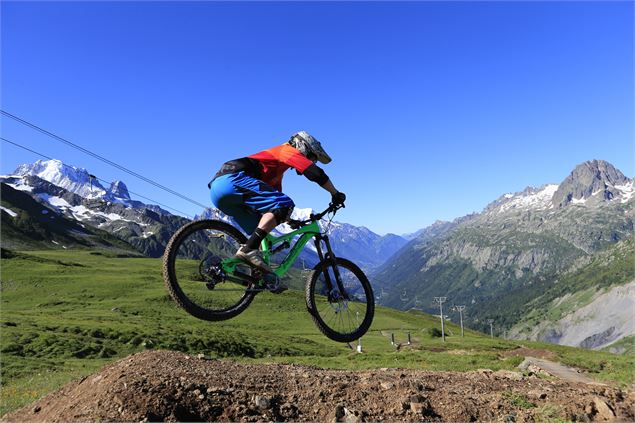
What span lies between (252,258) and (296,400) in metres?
4.81

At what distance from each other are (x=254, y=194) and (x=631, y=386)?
22.3 m

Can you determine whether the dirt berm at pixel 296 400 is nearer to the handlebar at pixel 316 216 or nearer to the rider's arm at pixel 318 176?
the handlebar at pixel 316 216

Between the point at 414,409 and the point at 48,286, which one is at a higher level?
the point at 414,409

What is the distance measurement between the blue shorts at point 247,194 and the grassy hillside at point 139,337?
44.9 ft

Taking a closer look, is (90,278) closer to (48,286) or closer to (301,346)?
(48,286)

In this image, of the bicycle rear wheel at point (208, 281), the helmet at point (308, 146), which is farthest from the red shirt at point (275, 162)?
the bicycle rear wheel at point (208, 281)

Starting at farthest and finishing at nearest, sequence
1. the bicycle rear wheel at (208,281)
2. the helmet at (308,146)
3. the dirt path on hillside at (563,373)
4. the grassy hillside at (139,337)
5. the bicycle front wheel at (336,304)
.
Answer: the grassy hillside at (139,337) → the dirt path on hillside at (563,373) → the bicycle front wheel at (336,304) → the helmet at (308,146) → the bicycle rear wheel at (208,281)

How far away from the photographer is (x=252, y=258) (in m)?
9.10

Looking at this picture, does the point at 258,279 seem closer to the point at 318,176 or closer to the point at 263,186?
the point at 263,186

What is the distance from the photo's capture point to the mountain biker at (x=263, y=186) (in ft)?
30.1

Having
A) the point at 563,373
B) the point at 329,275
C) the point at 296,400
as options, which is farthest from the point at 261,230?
the point at 563,373

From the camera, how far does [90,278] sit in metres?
132

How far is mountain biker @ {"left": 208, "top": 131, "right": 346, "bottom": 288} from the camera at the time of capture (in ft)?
30.1

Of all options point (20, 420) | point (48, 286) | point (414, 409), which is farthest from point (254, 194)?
point (48, 286)
